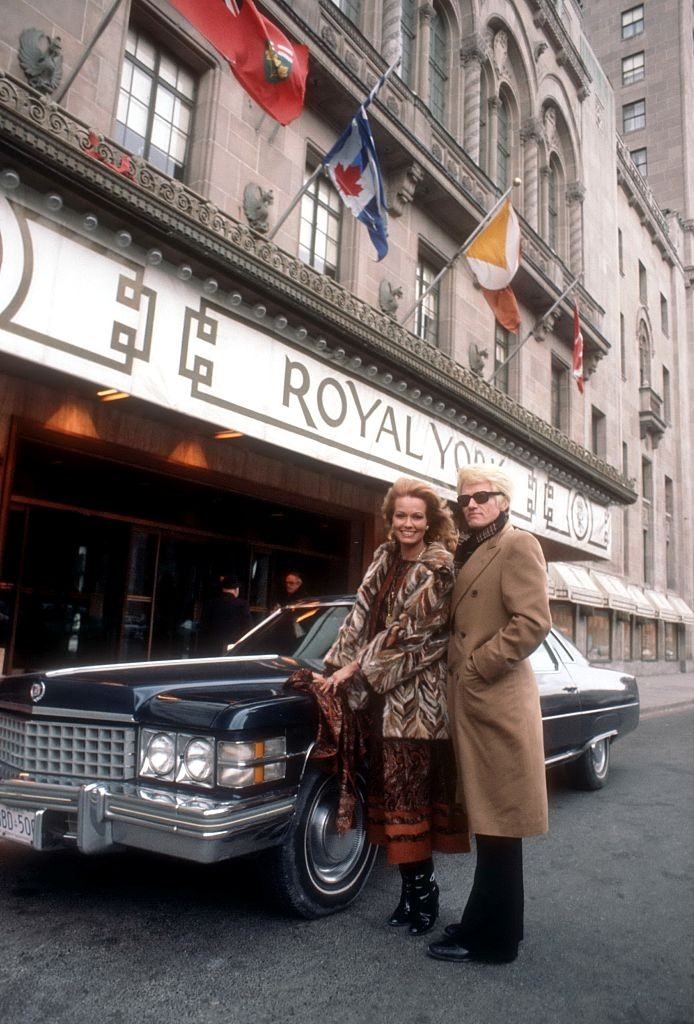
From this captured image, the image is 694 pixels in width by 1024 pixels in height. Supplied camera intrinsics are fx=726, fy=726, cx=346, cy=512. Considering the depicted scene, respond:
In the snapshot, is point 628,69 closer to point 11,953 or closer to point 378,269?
point 378,269

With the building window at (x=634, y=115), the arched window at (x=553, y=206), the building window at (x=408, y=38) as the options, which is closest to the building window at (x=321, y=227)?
the building window at (x=408, y=38)

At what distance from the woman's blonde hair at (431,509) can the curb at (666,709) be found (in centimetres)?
1111

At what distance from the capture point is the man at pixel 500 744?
2.92m

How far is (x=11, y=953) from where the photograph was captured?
295cm

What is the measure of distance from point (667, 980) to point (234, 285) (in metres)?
7.21

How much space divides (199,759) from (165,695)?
331 mm

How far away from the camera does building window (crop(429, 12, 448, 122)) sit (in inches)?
639

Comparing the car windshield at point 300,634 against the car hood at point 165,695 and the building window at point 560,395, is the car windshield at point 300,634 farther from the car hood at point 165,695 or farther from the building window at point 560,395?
the building window at point 560,395

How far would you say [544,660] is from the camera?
596 cm

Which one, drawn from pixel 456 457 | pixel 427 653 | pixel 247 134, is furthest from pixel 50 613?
pixel 427 653

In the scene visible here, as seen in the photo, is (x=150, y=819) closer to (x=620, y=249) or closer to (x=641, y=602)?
(x=641, y=602)

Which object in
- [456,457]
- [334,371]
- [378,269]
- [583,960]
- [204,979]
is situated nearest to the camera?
[204,979]

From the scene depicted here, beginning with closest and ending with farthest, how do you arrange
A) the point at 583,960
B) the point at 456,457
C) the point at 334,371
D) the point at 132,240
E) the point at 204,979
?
the point at 204,979 → the point at 583,960 → the point at 132,240 → the point at 334,371 → the point at 456,457

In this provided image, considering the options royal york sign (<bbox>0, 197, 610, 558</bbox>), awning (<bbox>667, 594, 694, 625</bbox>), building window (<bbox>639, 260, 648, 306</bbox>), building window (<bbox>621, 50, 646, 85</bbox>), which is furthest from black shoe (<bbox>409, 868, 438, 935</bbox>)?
building window (<bbox>621, 50, 646, 85</bbox>)
